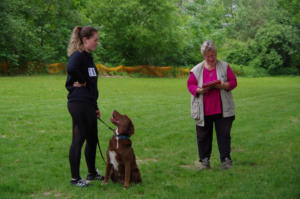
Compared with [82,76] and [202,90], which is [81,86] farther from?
[202,90]

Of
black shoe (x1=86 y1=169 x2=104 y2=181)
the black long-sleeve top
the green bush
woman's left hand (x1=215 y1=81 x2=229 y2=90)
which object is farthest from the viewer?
the green bush

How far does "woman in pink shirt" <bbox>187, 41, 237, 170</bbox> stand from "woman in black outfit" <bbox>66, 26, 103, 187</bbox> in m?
1.81

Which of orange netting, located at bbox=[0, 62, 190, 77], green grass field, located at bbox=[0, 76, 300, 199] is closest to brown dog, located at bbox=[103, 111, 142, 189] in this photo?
green grass field, located at bbox=[0, 76, 300, 199]

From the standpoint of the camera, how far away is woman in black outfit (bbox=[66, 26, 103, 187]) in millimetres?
4594

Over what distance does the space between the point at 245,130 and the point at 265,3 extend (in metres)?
63.0

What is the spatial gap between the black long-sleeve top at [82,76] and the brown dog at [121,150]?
1.36ft

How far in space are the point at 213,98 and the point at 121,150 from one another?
189cm

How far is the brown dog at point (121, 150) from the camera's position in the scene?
4758mm

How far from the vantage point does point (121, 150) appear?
188 inches

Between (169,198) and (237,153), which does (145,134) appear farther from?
(169,198)

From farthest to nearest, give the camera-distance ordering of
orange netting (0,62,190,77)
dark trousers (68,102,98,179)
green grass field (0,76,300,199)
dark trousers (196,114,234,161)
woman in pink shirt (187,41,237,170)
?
orange netting (0,62,190,77), dark trousers (196,114,234,161), woman in pink shirt (187,41,237,170), green grass field (0,76,300,199), dark trousers (68,102,98,179)

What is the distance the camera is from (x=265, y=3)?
6719cm

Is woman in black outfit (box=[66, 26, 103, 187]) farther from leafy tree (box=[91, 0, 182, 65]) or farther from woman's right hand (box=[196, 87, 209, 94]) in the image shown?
leafy tree (box=[91, 0, 182, 65])

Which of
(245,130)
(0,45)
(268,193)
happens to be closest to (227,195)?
(268,193)
